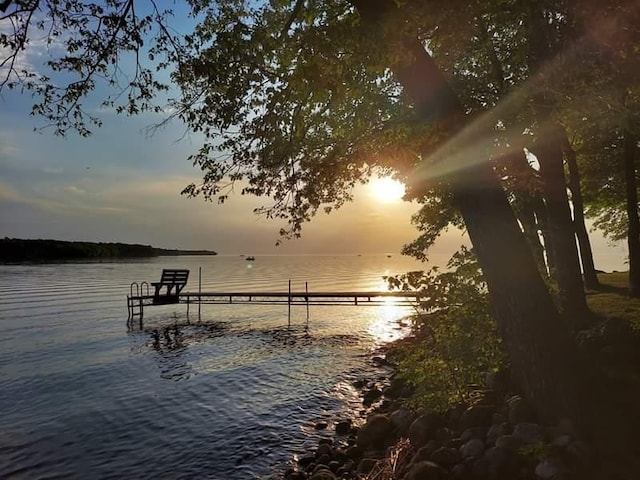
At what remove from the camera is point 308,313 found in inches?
1153

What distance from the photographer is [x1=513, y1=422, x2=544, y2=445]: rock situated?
221 inches

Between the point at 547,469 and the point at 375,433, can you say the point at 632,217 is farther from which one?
the point at 547,469

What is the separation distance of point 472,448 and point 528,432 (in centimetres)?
77

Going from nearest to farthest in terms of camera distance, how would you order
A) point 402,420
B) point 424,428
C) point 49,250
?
point 424,428, point 402,420, point 49,250

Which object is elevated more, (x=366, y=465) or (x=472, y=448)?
(x=472, y=448)

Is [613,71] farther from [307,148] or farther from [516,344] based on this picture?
[307,148]

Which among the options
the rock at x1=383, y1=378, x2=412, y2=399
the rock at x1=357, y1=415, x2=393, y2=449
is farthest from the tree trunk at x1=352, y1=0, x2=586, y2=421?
the rock at x1=383, y1=378, x2=412, y2=399

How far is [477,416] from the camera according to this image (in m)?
6.94

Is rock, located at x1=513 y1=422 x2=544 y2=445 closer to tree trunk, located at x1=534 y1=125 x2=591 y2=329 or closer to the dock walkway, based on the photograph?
tree trunk, located at x1=534 y1=125 x2=591 y2=329

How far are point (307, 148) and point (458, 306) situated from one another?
400cm

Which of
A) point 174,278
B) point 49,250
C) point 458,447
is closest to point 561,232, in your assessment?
point 458,447

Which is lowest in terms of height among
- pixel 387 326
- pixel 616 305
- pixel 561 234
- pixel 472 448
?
pixel 387 326

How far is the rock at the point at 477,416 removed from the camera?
6.86m

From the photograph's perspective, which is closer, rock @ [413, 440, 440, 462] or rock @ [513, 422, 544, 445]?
rock @ [513, 422, 544, 445]
